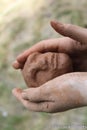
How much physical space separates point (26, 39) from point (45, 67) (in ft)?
4.49

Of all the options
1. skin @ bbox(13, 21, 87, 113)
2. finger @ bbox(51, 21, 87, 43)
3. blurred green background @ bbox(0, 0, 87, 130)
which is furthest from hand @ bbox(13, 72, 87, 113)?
blurred green background @ bbox(0, 0, 87, 130)

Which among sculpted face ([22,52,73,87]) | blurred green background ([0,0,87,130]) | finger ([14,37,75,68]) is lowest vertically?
→ blurred green background ([0,0,87,130])

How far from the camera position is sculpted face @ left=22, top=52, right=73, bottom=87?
1139mm

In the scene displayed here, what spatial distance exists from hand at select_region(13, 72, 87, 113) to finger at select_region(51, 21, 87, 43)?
10 centimetres

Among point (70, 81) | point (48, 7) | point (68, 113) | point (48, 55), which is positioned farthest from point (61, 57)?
point (48, 7)

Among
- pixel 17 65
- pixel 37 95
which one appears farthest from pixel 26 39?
pixel 37 95

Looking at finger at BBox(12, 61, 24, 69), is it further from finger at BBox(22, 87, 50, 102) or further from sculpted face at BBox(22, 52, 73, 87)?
finger at BBox(22, 87, 50, 102)

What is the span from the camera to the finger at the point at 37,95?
100 centimetres

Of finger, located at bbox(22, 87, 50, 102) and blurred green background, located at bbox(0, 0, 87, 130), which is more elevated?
finger, located at bbox(22, 87, 50, 102)

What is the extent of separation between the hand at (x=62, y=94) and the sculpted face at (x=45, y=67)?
4.6 inches

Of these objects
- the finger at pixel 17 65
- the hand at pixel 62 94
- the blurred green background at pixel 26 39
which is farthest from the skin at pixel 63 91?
the blurred green background at pixel 26 39

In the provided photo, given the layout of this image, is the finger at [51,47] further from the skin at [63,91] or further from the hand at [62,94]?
the hand at [62,94]

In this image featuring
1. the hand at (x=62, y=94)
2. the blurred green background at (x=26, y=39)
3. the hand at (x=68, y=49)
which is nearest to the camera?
the hand at (x=62, y=94)

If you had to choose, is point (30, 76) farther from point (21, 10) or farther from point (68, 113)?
point (21, 10)
